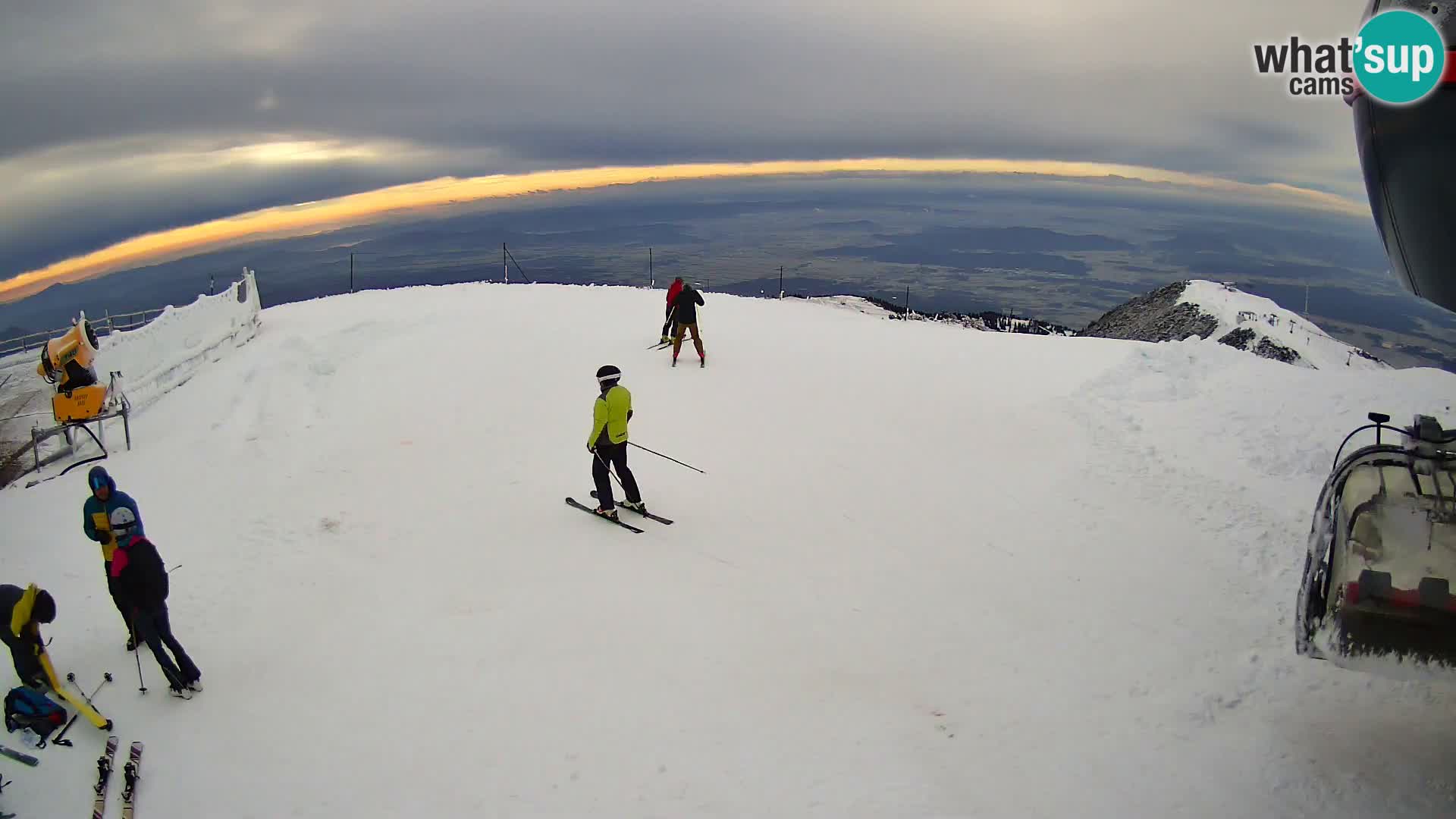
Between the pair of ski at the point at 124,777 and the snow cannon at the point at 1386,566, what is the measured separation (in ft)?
28.5

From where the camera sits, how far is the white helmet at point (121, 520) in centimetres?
633

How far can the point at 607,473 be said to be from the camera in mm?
9594

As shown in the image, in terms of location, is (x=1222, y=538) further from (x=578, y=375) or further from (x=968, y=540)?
(x=578, y=375)

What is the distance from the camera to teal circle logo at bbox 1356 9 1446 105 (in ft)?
16.7

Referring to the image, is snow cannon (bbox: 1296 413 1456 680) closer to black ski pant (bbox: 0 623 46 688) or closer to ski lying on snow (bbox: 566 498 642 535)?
Result: ski lying on snow (bbox: 566 498 642 535)

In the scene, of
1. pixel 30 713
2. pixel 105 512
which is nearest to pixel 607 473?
pixel 105 512

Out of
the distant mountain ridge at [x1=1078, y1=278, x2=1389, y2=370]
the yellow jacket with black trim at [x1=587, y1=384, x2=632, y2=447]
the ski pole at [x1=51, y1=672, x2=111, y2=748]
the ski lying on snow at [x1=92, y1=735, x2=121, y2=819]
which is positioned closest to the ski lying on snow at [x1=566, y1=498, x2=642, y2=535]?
the yellow jacket with black trim at [x1=587, y1=384, x2=632, y2=447]

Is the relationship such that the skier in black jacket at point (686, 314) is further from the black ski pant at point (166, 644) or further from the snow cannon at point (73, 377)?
the black ski pant at point (166, 644)

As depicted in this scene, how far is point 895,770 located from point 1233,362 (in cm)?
1341

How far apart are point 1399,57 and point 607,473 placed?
8481mm

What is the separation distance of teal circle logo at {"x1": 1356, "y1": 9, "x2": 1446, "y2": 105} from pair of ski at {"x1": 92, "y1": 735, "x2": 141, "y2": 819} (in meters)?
10.6

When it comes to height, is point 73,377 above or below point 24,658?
above

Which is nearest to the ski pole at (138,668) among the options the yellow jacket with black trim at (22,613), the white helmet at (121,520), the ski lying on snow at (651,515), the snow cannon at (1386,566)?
the yellow jacket with black trim at (22,613)

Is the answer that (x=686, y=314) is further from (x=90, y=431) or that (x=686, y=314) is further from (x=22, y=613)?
(x=22, y=613)
